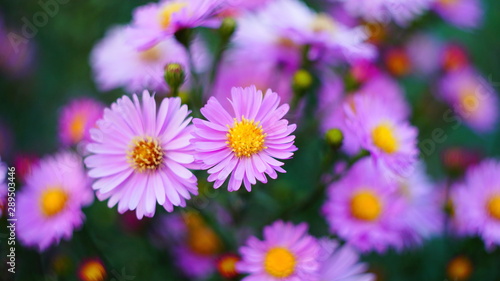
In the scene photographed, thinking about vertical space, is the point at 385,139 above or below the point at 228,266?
above

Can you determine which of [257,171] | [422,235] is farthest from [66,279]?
[422,235]

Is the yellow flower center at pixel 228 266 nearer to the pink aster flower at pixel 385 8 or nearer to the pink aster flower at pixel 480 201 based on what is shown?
the pink aster flower at pixel 480 201

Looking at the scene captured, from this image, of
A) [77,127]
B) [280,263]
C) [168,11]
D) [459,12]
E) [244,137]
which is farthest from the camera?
[459,12]

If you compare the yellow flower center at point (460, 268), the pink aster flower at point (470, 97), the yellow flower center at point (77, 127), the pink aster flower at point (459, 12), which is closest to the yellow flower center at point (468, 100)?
the pink aster flower at point (470, 97)

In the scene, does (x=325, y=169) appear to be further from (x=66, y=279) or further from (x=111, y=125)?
(x=66, y=279)

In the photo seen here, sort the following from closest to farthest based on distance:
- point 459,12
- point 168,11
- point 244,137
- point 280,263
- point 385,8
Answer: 1. point 244,137
2. point 280,263
3. point 168,11
4. point 385,8
5. point 459,12

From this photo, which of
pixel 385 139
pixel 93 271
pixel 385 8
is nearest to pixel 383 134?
pixel 385 139

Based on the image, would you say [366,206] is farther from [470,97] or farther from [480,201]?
[470,97]
